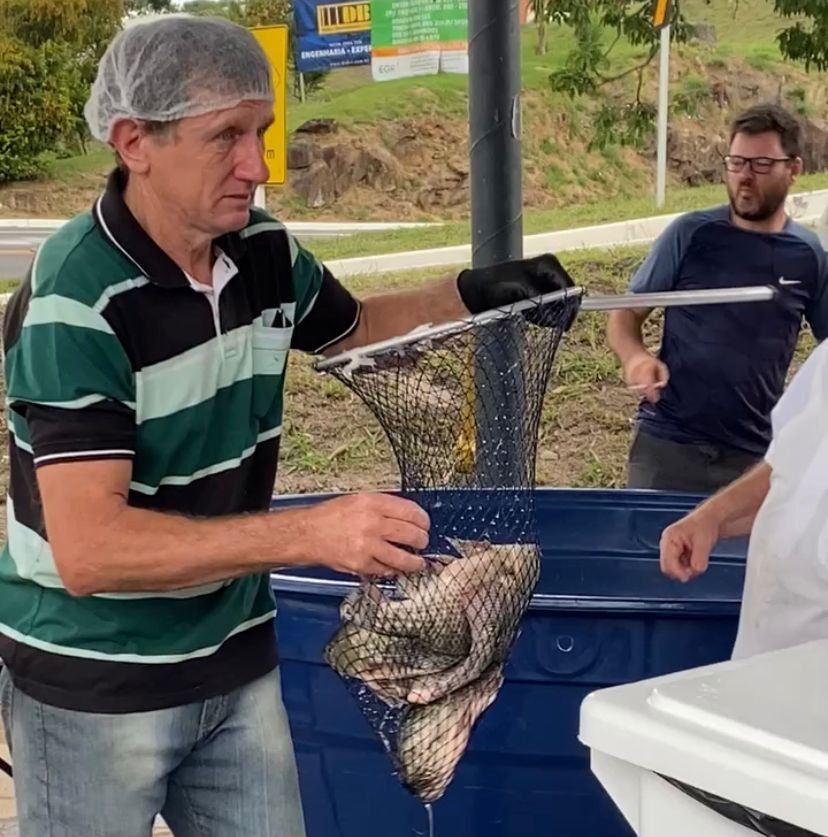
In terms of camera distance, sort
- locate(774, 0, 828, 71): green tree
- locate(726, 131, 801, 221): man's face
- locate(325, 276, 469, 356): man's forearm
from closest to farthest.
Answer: locate(325, 276, 469, 356): man's forearm
locate(726, 131, 801, 221): man's face
locate(774, 0, 828, 71): green tree

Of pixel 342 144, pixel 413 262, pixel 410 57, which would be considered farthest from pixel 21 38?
pixel 410 57

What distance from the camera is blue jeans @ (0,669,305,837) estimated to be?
1.67 m

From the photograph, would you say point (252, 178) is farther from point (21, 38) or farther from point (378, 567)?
point (21, 38)

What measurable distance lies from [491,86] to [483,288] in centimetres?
116

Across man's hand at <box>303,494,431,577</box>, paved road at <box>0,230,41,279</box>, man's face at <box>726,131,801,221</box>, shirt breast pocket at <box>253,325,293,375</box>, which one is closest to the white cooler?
man's hand at <box>303,494,431,577</box>

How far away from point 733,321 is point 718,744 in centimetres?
236

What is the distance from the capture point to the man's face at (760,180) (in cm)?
325

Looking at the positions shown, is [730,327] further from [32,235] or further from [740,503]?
[32,235]

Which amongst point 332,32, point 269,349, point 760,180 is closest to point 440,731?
point 269,349

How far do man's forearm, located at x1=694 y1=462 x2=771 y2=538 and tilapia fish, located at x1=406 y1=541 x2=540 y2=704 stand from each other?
0.38m

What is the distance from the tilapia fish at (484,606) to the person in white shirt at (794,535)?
296 mm

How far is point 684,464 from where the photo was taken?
3268mm

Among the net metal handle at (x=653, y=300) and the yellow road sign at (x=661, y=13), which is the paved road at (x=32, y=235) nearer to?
the yellow road sign at (x=661, y=13)

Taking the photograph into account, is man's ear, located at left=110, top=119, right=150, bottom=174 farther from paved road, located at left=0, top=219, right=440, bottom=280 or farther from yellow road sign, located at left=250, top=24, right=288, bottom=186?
paved road, located at left=0, top=219, right=440, bottom=280
